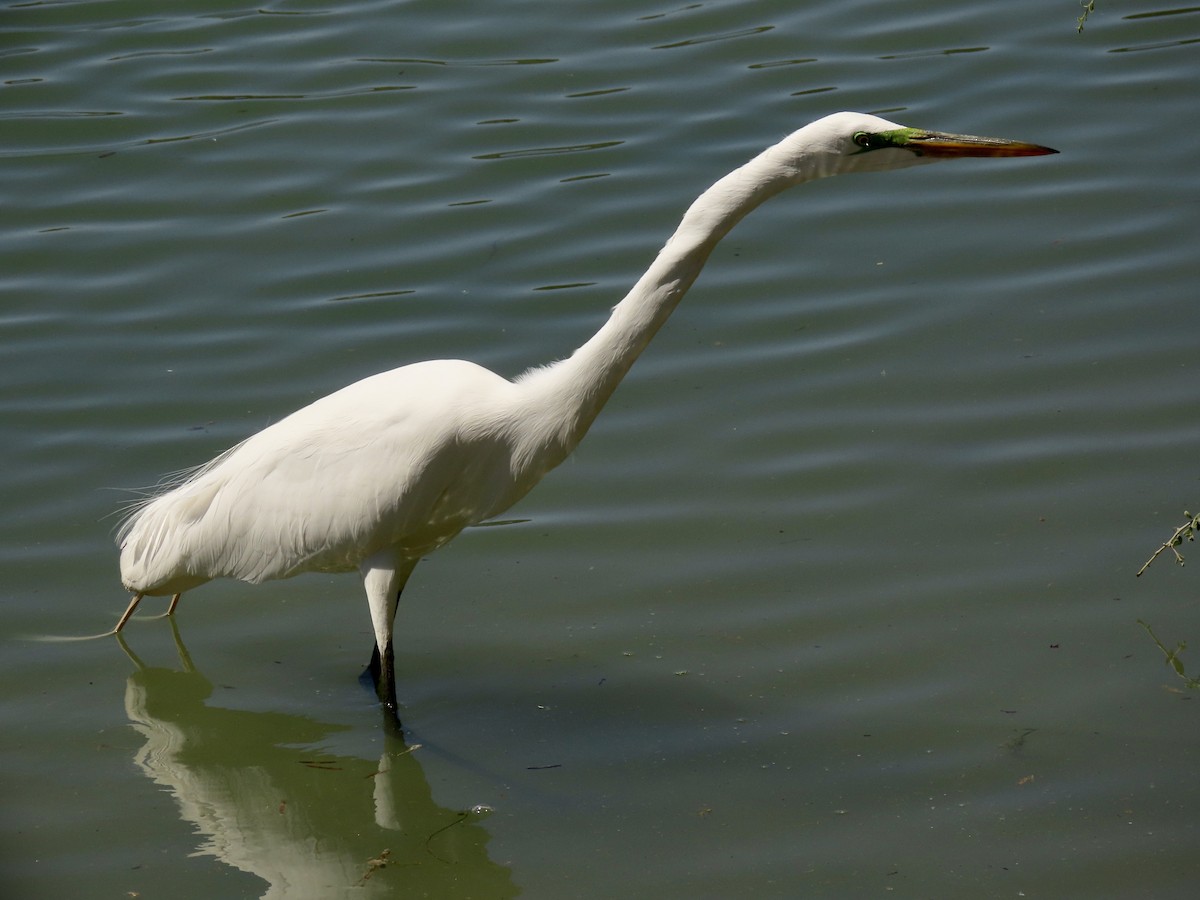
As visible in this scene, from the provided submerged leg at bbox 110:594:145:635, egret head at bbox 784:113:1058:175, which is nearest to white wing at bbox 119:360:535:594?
submerged leg at bbox 110:594:145:635

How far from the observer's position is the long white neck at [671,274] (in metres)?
3.84

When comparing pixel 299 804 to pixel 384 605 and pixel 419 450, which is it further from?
pixel 419 450

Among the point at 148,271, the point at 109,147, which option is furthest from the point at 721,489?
the point at 109,147

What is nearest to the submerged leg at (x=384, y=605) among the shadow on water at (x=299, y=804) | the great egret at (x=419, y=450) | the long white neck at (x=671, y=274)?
the great egret at (x=419, y=450)

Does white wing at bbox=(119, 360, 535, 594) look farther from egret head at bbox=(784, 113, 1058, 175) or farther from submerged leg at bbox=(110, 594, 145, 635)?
egret head at bbox=(784, 113, 1058, 175)

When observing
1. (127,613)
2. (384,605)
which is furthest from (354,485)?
(127,613)

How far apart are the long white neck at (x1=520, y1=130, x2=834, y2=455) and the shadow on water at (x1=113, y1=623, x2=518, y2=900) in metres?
1.19

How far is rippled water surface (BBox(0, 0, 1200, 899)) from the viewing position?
13.1 ft

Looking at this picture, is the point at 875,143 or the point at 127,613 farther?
the point at 127,613

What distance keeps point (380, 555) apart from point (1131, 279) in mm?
3584

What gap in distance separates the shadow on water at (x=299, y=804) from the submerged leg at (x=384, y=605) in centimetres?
17

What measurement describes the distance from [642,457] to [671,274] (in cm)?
180

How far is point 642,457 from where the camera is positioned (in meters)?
5.62

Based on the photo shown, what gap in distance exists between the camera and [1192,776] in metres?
3.84
